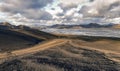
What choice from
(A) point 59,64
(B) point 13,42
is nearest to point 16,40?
(B) point 13,42

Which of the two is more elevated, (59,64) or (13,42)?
(13,42)

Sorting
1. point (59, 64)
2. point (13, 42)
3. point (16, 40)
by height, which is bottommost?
point (59, 64)

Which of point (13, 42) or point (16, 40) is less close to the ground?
point (16, 40)

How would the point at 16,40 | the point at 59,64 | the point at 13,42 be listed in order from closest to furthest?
the point at 59,64 < the point at 13,42 < the point at 16,40

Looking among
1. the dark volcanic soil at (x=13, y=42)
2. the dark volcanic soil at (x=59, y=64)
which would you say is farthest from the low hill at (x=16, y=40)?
the dark volcanic soil at (x=59, y=64)

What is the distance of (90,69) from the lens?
144ft

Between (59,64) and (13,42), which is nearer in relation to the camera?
(59,64)

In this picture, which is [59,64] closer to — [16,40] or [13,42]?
[13,42]

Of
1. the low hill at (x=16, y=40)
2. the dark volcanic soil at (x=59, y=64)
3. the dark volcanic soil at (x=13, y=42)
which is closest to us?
the dark volcanic soil at (x=59, y=64)

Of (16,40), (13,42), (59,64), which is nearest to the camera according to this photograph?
(59,64)

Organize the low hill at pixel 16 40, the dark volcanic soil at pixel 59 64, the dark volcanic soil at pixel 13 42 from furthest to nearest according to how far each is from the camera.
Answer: the low hill at pixel 16 40 → the dark volcanic soil at pixel 13 42 → the dark volcanic soil at pixel 59 64

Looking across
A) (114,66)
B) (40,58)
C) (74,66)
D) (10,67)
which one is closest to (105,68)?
(114,66)

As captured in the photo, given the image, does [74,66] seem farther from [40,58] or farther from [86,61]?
[40,58]

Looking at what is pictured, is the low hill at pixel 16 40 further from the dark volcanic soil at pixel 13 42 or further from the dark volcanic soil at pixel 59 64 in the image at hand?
the dark volcanic soil at pixel 59 64
